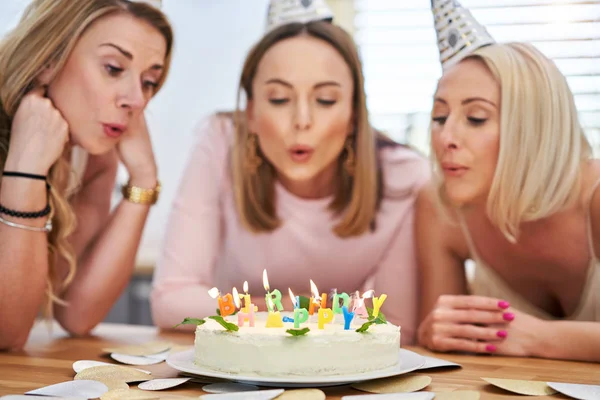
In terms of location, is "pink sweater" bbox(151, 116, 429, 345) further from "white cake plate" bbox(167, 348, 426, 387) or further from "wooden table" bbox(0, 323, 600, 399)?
"white cake plate" bbox(167, 348, 426, 387)

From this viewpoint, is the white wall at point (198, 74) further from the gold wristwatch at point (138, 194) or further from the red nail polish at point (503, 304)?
the red nail polish at point (503, 304)

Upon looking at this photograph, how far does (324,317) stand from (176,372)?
295 millimetres

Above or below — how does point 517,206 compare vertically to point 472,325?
above

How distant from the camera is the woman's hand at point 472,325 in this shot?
1.59 metres

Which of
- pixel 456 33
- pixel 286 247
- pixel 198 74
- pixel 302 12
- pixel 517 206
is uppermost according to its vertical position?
pixel 198 74

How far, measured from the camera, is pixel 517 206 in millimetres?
1686

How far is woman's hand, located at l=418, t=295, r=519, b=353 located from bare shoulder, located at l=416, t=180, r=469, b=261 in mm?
237

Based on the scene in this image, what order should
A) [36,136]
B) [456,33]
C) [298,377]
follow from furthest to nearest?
[456,33] → [36,136] → [298,377]

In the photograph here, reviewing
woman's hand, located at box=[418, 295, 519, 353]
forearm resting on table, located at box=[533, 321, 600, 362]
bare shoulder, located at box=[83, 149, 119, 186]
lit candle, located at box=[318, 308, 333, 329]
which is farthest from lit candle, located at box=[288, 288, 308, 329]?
bare shoulder, located at box=[83, 149, 119, 186]

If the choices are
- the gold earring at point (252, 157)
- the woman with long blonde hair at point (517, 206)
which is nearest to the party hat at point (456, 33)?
the woman with long blonde hair at point (517, 206)

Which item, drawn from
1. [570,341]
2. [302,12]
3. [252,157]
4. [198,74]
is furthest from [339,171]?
[198,74]

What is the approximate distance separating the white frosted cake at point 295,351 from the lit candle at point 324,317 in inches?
1.1

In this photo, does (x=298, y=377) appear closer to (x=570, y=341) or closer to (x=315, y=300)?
(x=315, y=300)

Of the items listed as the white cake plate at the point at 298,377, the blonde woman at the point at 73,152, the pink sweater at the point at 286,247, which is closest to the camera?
the white cake plate at the point at 298,377
